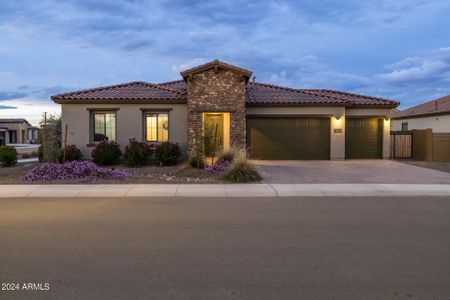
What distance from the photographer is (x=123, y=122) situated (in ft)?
72.3

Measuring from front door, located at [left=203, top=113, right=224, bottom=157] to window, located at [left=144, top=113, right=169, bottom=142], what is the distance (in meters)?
2.29

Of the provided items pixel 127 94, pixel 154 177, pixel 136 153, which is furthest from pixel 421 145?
pixel 127 94

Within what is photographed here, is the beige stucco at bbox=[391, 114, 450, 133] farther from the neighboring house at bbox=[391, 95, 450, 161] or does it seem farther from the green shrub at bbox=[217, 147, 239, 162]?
the green shrub at bbox=[217, 147, 239, 162]

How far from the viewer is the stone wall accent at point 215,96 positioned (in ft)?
68.7

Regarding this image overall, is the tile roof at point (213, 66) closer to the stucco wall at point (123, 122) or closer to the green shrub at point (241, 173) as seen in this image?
the stucco wall at point (123, 122)

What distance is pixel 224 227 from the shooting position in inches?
307

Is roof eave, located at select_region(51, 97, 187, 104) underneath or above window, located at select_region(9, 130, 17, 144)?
above

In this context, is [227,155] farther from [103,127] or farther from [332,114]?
[332,114]

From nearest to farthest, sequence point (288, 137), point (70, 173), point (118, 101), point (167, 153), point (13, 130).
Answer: point (70, 173), point (167, 153), point (118, 101), point (288, 137), point (13, 130)

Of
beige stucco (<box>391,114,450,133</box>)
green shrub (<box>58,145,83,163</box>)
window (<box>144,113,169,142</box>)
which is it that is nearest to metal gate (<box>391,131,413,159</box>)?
beige stucco (<box>391,114,450,133</box>)

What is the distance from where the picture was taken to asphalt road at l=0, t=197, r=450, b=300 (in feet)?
15.5

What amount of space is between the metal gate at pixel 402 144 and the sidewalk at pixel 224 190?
1252 cm

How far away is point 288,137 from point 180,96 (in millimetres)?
6830

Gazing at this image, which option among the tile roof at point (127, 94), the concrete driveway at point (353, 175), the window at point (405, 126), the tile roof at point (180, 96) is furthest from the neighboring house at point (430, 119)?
the tile roof at point (127, 94)
